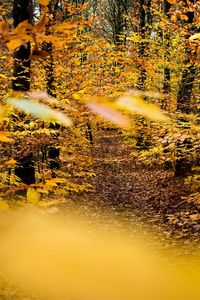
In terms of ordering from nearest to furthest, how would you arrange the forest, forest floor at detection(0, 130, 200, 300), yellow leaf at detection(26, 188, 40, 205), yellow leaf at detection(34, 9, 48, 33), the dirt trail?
1. yellow leaf at detection(34, 9, 48, 33)
2. the forest
3. yellow leaf at detection(26, 188, 40, 205)
4. forest floor at detection(0, 130, 200, 300)
5. the dirt trail

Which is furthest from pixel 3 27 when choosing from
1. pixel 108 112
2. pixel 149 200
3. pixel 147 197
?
pixel 147 197

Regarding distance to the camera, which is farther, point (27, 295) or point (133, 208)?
point (133, 208)

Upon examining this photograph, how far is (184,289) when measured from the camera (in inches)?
159

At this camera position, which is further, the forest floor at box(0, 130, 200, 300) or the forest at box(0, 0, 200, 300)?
the forest floor at box(0, 130, 200, 300)

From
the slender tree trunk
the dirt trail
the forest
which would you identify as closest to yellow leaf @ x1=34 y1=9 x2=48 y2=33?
the forest

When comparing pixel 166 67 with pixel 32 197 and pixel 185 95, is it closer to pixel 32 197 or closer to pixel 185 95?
pixel 185 95

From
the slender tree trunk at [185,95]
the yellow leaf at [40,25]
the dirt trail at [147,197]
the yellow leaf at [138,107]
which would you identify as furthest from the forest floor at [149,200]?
the yellow leaf at [40,25]

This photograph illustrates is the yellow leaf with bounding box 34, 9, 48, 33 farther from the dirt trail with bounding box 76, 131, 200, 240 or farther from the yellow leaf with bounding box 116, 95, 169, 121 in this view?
the dirt trail with bounding box 76, 131, 200, 240

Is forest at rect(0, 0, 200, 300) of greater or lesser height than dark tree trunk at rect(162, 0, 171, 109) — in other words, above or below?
below

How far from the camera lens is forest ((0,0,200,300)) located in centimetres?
137

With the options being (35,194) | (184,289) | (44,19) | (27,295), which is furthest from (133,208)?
(44,19)

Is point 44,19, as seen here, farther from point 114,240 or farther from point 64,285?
point 114,240

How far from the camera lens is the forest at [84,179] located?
137 cm

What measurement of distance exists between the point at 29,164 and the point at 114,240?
8.25 ft
